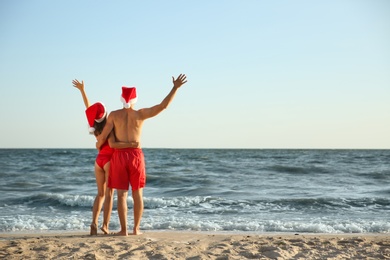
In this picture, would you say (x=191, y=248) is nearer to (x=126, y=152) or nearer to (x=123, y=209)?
(x=123, y=209)

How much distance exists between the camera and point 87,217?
8164 millimetres

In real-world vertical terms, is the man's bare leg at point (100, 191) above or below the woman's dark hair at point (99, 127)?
below

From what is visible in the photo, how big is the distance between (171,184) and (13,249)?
9040 millimetres

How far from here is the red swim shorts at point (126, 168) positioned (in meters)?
5.52

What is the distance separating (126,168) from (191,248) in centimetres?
122

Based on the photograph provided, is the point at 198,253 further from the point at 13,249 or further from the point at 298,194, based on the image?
the point at 298,194

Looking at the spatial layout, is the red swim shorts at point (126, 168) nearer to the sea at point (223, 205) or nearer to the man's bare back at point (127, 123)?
the man's bare back at point (127, 123)

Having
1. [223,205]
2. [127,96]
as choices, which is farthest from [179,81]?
[223,205]

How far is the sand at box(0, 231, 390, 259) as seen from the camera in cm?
468

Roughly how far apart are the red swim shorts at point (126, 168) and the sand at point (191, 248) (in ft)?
2.02

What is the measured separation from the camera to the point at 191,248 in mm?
5000

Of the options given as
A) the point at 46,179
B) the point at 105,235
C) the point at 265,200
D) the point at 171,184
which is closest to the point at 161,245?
the point at 105,235

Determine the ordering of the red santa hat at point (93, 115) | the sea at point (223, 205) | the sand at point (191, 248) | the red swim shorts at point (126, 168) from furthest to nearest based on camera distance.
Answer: the sea at point (223, 205)
the red santa hat at point (93, 115)
the red swim shorts at point (126, 168)
the sand at point (191, 248)

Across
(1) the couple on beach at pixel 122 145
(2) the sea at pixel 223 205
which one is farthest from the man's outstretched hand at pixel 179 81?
(2) the sea at pixel 223 205
